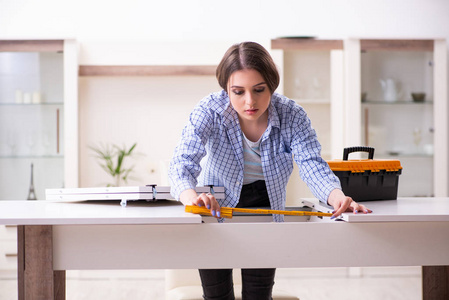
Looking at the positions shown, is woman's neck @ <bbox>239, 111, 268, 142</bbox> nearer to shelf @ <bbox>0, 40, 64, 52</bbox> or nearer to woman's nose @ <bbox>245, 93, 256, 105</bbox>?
woman's nose @ <bbox>245, 93, 256, 105</bbox>

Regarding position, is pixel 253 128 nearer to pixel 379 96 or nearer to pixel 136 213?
pixel 136 213

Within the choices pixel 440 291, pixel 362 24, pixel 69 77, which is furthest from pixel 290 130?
pixel 362 24

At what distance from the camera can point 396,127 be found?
4.20 meters

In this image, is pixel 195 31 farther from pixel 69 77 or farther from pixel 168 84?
pixel 69 77

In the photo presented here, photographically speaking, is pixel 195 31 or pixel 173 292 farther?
pixel 195 31

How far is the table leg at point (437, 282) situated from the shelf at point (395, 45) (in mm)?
2353

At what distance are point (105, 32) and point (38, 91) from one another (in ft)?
2.14

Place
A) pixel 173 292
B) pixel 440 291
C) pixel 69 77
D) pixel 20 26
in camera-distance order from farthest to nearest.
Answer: pixel 20 26 < pixel 69 77 < pixel 173 292 < pixel 440 291

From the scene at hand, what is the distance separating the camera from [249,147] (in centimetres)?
179

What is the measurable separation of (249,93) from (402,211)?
526 millimetres

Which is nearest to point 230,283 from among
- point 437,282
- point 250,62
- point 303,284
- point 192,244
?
point 192,244

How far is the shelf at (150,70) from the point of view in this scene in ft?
13.5

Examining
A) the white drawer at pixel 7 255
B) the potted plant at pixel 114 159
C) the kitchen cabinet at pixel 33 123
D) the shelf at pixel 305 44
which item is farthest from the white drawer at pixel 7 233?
the shelf at pixel 305 44

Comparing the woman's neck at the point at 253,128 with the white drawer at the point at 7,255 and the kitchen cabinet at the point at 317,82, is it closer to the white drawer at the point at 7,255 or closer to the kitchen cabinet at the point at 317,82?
the kitchen cabinet at the point at 317,82
